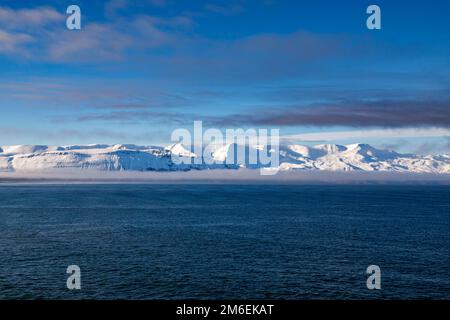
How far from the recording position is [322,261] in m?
82.1

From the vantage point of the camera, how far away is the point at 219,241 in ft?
342

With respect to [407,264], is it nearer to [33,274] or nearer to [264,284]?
[264,284]

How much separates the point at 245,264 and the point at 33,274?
116 ft

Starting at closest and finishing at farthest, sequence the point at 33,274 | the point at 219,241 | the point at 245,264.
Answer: the point at 33,274
the point at 245,264
the point at 219,241
